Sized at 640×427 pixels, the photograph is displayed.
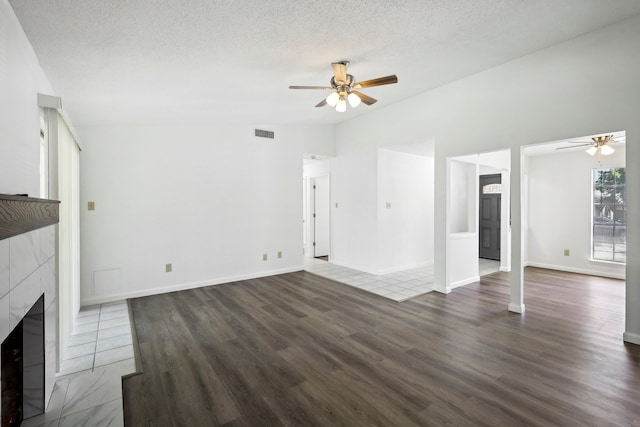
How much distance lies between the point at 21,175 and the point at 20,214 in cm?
75

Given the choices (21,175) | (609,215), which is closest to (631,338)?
(609,215)

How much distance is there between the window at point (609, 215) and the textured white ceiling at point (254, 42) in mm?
3851

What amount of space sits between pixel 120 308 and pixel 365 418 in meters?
3.64

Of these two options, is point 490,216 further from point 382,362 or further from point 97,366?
point 97,366

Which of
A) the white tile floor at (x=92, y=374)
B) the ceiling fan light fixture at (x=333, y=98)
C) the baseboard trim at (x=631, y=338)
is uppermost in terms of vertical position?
the ceiling fan light fixture at (x=333, y=98)

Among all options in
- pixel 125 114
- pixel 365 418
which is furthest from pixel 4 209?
pixel 125 114

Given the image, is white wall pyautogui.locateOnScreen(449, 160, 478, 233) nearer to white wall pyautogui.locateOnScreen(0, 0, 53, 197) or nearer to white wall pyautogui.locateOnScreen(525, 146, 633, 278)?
white wall pyautogui.locateOnScreen(525, 146, 633, 278)

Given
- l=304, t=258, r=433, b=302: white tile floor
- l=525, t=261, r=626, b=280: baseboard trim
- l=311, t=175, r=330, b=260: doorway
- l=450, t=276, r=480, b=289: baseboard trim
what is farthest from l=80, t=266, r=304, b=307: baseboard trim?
l=525, t=261, r=626, b=280: baseboard trim

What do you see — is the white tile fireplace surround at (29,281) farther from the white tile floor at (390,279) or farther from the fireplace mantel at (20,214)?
the white tile floor at (390,279)

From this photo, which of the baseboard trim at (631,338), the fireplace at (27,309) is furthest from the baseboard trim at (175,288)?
the baseboard trim at (631,338)

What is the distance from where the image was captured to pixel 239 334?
10.3ft

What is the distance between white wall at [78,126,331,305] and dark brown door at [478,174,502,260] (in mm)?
4704

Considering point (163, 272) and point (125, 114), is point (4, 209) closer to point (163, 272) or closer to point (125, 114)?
point (125, 114)

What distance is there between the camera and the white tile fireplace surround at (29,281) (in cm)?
136
